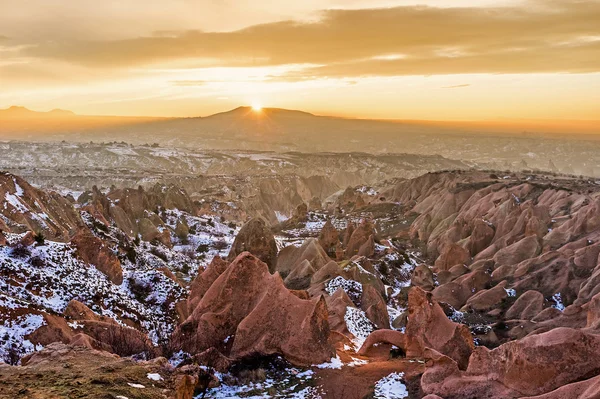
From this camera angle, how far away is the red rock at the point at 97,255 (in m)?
34.0

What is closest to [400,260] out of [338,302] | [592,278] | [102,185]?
[592,278]

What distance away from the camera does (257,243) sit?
190 ft

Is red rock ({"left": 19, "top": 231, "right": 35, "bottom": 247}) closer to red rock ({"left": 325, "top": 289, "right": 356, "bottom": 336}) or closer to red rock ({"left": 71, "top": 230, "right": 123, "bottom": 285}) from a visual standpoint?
red rock ({"left": 71, "top": 230, "right": 123, "bottom": 285})

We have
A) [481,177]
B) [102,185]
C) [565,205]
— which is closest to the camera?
[565,205]

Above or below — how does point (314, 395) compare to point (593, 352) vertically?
below

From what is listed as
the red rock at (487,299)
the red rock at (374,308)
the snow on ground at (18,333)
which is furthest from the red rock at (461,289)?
the snow on ground at (18,333)

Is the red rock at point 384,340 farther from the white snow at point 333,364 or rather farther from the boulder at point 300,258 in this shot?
the boulder at point 300,258

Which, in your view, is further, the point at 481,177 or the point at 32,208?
→ the point at 481,177

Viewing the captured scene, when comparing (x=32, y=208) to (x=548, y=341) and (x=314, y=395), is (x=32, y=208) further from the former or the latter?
(x=548, y=341)

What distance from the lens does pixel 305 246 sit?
199 ft

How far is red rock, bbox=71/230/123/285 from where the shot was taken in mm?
34000

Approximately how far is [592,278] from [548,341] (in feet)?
101

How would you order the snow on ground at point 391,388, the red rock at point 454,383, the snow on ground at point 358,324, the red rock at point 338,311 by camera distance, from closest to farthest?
the red rock at point 454,383
the snow on ground at point 391,388
the red rock at point 338,311
the snow on ground at point 358,324

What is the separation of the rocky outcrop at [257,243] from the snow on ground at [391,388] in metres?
37.7
